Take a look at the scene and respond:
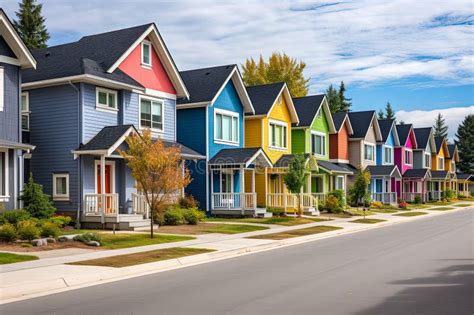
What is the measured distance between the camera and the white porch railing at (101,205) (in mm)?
27514

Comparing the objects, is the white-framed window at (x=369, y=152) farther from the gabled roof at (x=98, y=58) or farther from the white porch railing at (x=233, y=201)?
the gabled roof at (x=98, y=58)

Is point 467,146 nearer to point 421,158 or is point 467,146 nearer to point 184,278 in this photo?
point 421,158

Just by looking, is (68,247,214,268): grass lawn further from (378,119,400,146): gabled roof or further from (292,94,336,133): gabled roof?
(378,119,400,146): gabled roof

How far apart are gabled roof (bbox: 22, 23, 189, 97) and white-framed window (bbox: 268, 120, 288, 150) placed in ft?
33.2

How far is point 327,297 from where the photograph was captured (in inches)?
441

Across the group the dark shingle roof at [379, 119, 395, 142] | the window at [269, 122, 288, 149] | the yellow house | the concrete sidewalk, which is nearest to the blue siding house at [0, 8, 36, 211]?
the concrete sidewalk

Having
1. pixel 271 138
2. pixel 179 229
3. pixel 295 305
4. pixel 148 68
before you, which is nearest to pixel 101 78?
pixel 148 68

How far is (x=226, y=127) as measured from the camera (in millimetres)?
39125

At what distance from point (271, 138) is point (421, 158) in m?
39.5

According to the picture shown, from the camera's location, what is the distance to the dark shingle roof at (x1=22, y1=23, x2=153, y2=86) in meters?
28.9

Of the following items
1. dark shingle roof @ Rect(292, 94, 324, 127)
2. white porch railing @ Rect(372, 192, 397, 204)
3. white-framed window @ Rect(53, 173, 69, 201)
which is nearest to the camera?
white-framed window @ Rect(53, 173, 69, 201)

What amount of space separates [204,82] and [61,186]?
13024 millimetres

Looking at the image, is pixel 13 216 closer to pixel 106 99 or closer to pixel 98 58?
pixel 106 99

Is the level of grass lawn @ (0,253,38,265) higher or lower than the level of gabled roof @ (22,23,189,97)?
lower
